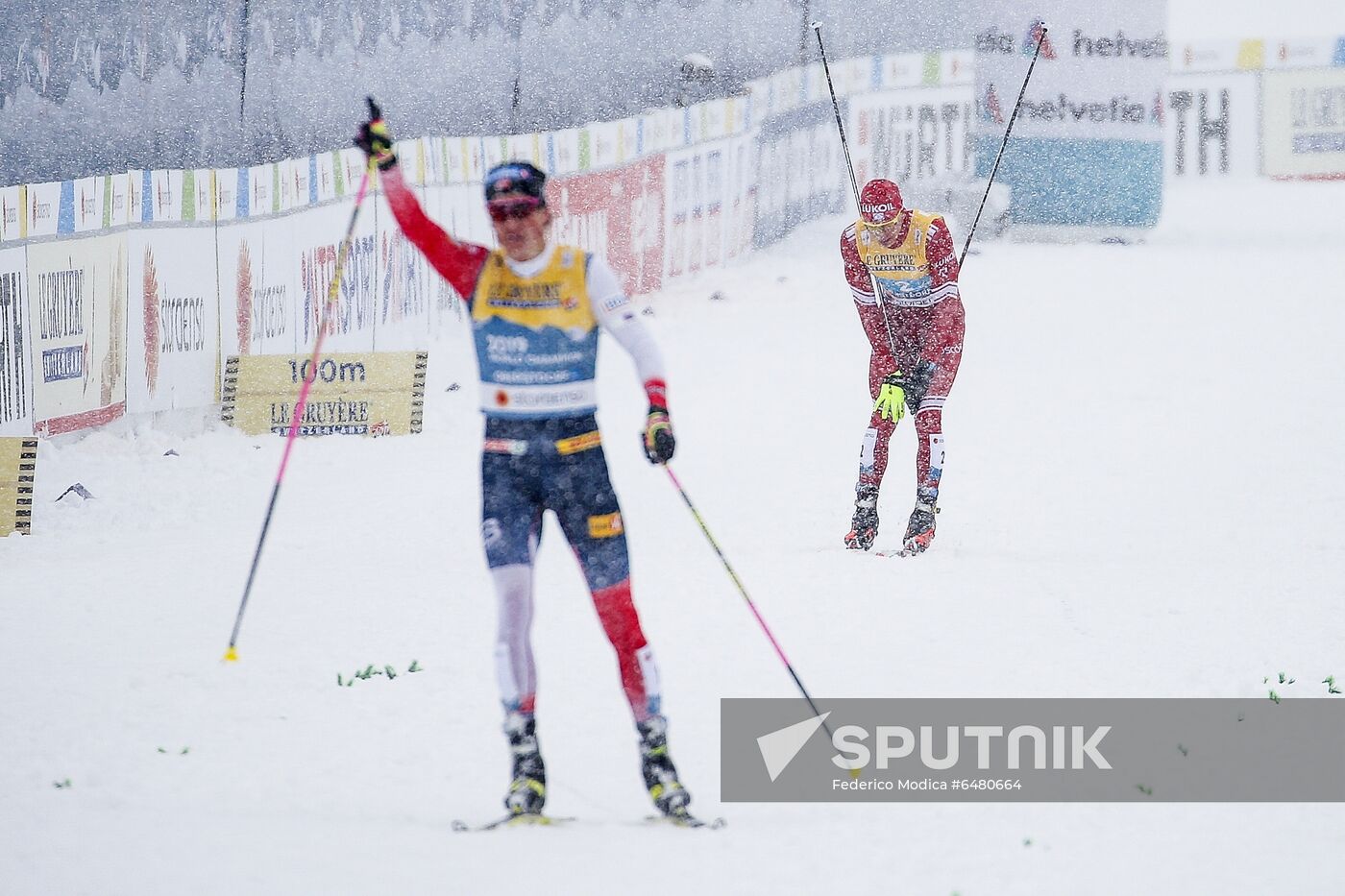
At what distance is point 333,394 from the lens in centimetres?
1388

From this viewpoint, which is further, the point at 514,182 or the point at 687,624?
the point at 687,624

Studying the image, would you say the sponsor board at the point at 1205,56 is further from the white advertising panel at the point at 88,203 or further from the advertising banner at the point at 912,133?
the white advertising panel at the point at 88,203

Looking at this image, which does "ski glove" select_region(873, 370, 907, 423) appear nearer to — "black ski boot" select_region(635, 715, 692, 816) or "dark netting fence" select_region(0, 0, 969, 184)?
"black ski boot" select_region(635, 715, 692, 816)

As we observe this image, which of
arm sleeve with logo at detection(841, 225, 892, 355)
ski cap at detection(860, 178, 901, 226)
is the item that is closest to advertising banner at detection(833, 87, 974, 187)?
arm sleeve with logo at detection(841, 225, 892, 355)

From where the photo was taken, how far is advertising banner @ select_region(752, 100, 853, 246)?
2377 cm

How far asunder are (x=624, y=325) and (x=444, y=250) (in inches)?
24.1

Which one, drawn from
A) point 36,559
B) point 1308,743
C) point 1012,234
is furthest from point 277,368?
point 1012,234

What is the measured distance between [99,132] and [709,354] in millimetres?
6694

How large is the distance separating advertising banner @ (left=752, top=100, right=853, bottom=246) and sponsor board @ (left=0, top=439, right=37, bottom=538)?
46.0 feet

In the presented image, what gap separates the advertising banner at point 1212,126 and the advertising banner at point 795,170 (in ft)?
26.5

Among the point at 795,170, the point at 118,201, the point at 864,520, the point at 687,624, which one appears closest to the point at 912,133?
the point at 795,170

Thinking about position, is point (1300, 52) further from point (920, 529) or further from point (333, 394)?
point (920, 529)

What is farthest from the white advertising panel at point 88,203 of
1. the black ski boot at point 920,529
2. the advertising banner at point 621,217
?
the advertising banner at point 621,217

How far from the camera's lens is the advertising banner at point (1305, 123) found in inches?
1201
